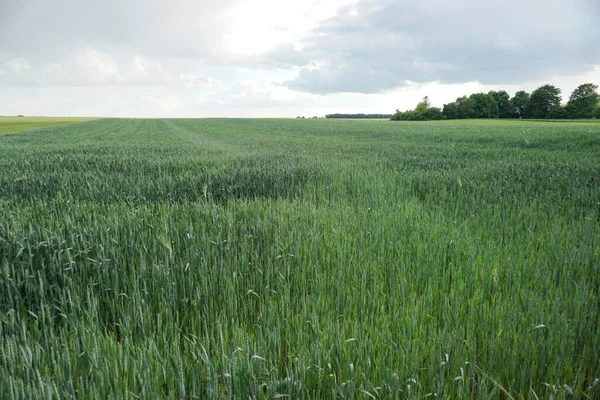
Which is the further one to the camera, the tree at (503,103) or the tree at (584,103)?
the tree at (503,103)

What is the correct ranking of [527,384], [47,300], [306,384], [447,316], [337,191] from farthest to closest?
[337,191] → [47,300] → [447,316] → [527,384] → [306,384]

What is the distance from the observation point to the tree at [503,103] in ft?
330

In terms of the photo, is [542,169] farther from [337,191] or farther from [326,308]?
[326,308]

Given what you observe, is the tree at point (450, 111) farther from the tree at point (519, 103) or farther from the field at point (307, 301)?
the field at point (307, 301)

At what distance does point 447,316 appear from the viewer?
239 cm

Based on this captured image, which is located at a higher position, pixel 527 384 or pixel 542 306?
pixel 542 306

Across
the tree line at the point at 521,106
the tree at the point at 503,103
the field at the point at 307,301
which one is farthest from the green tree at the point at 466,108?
the field at the point at 307,301

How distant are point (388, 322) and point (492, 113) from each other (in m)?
110

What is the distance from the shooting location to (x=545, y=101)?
91.4 meters

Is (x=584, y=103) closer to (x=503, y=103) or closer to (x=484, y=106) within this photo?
(x=503, y=103)

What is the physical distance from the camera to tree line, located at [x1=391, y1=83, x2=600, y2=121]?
290ft

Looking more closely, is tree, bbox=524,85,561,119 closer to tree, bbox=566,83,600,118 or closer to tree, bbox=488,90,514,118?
tree, bbox=566,83,600,118

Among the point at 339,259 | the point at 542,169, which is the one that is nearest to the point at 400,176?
the point at 542,169

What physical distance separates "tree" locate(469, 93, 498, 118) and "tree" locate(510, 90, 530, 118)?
5.07 meters
